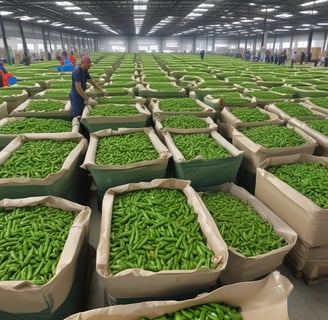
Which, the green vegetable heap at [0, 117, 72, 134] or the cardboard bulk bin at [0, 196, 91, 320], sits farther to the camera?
the green vegetable heap at [0, 117, 72, 134]

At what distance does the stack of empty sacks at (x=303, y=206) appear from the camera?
3072 millimetres

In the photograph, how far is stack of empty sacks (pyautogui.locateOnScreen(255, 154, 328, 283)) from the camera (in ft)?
10.1

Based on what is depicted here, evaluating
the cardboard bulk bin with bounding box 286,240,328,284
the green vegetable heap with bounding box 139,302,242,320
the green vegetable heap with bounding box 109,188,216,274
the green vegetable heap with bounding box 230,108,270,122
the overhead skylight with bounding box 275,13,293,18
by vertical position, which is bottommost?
the cardboard bulk bin with bounding box 286,240,328,284

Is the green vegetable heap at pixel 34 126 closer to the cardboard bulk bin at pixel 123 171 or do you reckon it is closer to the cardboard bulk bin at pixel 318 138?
the cardboard bulk bin at pixel 123 171

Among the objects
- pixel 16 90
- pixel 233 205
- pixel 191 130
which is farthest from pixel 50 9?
pixel 233 205

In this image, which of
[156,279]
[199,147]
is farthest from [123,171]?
[156,279]

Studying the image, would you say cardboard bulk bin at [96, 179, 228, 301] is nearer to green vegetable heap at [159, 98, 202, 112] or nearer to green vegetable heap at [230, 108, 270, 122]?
green vegetable heap at [230, 108, 270, 122]

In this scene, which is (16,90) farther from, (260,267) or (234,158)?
(260,267)

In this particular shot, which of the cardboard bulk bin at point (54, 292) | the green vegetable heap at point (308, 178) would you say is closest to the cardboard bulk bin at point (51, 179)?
the cardboard bulk bin at point (54, 292)

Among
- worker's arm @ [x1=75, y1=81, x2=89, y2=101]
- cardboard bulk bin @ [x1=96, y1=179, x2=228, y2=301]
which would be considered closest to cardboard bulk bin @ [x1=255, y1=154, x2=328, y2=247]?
cardboard bulk bin @ [x1=96, y1=179, x2=228, y2=301]

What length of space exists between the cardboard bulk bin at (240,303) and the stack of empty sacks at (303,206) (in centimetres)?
103

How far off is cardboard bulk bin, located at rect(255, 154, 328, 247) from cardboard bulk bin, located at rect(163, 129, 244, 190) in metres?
0.47

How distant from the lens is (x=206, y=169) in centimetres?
412

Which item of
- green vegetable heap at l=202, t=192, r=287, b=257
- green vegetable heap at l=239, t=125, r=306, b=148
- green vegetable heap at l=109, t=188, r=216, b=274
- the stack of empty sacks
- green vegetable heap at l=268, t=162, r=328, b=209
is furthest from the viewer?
green vegetable heap at l=239, t=125, r=306, b=148
